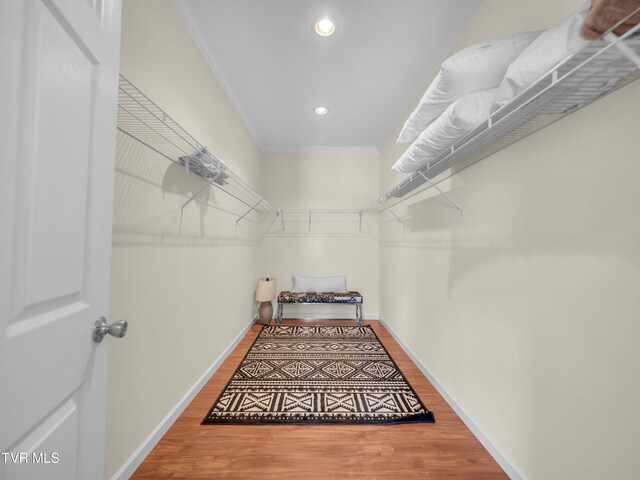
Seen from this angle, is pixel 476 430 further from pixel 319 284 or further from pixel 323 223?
pixel 323 223

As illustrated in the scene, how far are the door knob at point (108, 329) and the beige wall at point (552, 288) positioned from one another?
145 centimetres

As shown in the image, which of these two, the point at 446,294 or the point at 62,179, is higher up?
the point at 62,179

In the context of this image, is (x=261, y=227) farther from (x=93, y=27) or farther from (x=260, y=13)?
(x=93, y=27)

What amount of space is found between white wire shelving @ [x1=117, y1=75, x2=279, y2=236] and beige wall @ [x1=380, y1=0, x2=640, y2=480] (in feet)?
5.01

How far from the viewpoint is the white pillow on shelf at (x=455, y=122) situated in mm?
1147

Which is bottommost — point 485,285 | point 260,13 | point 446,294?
point 446,294

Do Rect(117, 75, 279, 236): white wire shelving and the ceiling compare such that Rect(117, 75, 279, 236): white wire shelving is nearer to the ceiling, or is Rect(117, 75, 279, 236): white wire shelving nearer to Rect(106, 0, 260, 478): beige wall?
Result: Rect(106, 0, 260, 478): beige wall

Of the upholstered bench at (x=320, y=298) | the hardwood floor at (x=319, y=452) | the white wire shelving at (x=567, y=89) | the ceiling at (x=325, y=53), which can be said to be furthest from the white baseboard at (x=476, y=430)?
the ceiling at (x=325, y=53)

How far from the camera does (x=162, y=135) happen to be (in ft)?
4.20

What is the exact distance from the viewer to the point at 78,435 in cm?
65

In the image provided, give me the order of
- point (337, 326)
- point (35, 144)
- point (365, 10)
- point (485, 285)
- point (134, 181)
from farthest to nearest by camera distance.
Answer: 1. point (337, 326)
2. point (365, 10)
3. point (485, 285)
4. point (134, 181)
5. point (35, 144)

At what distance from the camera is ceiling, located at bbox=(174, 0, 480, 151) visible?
5.51 feet

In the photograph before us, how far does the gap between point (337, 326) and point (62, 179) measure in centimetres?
330

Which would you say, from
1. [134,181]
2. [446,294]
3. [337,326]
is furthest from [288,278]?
[134,181]
